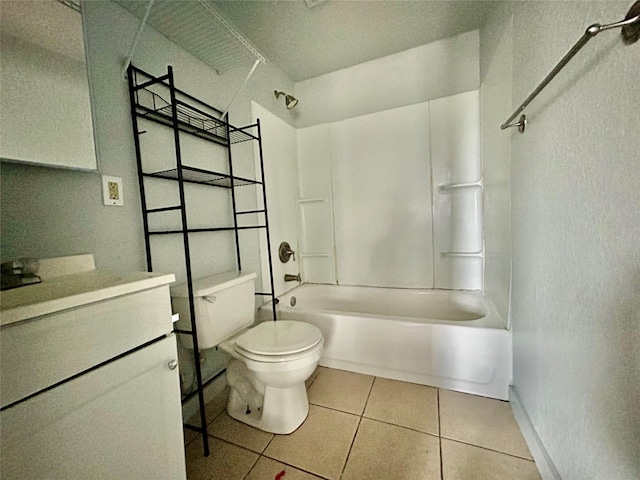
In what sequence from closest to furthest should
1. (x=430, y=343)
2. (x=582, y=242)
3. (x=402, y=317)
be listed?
(x=582, y=242), (x=430, y=343), (x=402, y=317)

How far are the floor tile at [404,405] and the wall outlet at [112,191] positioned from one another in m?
1.53

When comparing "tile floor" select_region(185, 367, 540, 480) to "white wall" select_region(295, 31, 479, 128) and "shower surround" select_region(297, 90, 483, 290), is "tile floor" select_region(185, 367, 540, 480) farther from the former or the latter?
"white wall" select_region(295, 31, 479, 128)

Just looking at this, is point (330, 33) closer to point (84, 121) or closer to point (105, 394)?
point (84, 121)

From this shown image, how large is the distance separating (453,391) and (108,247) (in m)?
1.87

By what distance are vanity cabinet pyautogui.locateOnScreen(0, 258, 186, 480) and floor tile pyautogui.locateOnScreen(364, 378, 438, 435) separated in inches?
36.7

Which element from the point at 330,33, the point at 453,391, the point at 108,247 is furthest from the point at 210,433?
the point at 330,33

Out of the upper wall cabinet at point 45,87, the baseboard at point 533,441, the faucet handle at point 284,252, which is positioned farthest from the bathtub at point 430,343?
the upper wall cabinet at point 45,87

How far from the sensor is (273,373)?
1058 millimetres

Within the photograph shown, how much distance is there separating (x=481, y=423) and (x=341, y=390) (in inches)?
Answer: 27.5

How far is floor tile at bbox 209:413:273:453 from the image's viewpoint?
109 centimetres

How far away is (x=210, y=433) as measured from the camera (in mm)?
1167

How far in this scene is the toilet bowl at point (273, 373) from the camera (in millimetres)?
1059

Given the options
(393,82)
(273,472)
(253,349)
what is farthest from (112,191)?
(393,82)

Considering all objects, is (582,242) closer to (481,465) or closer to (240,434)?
(481,465)
